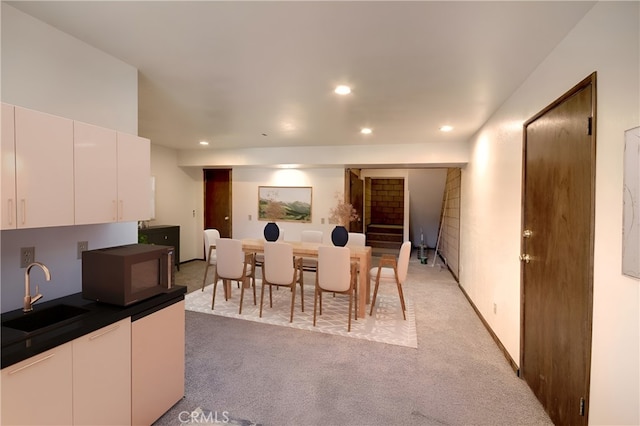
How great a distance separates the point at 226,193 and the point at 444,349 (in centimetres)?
554

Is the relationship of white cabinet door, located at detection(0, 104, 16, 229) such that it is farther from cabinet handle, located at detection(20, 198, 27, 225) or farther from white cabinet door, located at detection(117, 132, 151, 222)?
white cabinet door, located at detection(117, 132, 151, 222)

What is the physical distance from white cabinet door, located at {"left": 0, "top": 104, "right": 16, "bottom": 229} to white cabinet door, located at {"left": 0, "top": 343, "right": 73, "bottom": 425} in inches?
24.7

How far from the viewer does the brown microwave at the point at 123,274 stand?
169 centimetres

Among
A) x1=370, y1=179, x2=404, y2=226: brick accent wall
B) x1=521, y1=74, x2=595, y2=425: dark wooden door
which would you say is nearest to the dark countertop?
x1=521, y1=74, x2=595, y2=425: dark wooden door

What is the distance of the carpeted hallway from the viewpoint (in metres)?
1.98

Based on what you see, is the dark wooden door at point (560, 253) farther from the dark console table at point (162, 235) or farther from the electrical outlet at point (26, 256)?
the dark console table at point (162, 235)

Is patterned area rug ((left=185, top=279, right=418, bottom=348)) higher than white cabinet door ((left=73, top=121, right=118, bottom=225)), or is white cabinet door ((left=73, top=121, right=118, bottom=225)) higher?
white cabinet door ((left=73, top=121, right=118, bottom=225))

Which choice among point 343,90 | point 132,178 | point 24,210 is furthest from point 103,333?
point 343,90

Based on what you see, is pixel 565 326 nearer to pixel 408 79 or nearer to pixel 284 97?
pixel 408 79

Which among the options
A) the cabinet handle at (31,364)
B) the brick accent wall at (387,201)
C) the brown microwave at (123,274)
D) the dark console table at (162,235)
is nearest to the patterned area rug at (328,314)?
the dark console table at (162,235)

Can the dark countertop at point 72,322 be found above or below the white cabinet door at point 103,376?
above

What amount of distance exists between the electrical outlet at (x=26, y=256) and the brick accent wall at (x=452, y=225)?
18.3 feet

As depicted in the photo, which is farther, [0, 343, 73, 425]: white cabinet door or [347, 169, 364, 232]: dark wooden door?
[347, 169, 364, 232]: dark wooden door

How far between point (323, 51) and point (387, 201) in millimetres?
8180
